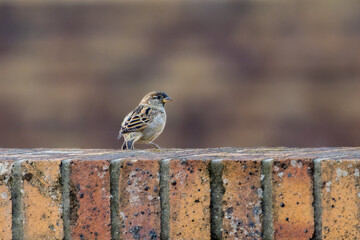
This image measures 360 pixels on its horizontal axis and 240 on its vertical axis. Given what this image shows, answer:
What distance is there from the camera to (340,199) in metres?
1.76

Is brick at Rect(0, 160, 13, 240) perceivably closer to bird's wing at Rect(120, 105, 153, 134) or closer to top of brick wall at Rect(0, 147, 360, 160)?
top of brick wall at Rect(0, 147, 360, 160)

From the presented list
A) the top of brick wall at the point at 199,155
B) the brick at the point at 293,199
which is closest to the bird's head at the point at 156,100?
Answer: the top of brick wall at the point at 199,155

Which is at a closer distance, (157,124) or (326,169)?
(326,169)

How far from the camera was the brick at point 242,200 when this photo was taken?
1.81m

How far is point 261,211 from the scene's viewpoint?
1.81 m

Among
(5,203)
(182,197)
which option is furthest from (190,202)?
(5,203)

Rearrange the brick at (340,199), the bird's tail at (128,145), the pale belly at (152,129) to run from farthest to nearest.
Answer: the pale belly at (152,129) < the bird's tail at (128,145) < the brick at (340,199)

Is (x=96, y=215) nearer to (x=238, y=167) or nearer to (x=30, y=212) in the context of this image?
(x=30, y=212)

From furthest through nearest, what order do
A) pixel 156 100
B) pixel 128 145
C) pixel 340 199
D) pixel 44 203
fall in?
1. pixel 156 100
2. pixel 128 145
3. pixel 44 203
4. pixel 340 199

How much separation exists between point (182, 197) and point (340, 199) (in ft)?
1.15

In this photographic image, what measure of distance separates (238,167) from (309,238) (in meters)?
0.22

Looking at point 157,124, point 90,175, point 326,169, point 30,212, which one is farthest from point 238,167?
point 157,124

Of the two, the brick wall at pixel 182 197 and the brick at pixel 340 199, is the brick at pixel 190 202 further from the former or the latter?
the brick at pixel 340 199

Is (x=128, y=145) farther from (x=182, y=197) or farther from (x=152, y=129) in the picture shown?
(x=182, y=197)
